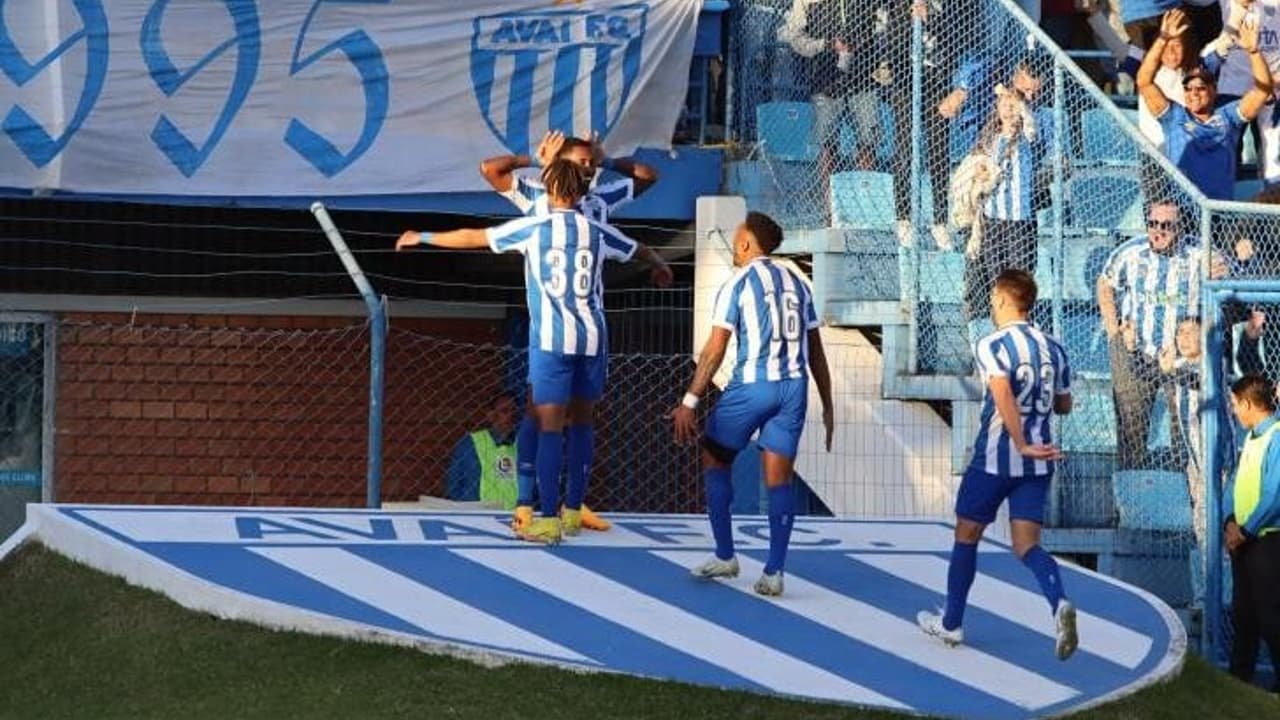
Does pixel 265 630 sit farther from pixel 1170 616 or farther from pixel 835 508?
pixel 835 508

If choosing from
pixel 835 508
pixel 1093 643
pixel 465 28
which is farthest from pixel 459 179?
pixel 1093 643

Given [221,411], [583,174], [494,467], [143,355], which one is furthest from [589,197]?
[143,355]

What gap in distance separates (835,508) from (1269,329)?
2.67m

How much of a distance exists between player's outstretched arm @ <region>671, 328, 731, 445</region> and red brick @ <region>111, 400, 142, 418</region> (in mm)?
6596

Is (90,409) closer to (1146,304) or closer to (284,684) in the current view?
(1146,304)

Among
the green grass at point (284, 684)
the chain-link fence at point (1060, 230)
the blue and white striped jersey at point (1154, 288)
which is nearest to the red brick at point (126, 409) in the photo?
the chain-link fence at point (1060, 230)

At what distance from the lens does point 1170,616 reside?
11.6 m

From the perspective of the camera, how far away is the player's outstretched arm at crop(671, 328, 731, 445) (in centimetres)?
1080

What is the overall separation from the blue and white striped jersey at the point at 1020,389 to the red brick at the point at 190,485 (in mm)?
7559

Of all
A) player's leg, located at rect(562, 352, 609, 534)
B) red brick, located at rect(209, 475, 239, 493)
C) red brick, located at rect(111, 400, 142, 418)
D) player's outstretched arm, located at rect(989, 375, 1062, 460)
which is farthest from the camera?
red brick, located at rect(209, 475, 239, 493)

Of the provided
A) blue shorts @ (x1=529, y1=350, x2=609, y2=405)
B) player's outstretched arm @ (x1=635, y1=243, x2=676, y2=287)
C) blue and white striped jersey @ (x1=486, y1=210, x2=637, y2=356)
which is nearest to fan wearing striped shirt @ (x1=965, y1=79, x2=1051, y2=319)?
player's outstretched arm @ (x1=635, y1=243, x2=676, y2=287)

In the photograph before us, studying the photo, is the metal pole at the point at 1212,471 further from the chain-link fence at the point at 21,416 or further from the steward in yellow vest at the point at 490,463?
the chain-link fence at the point at 21,416

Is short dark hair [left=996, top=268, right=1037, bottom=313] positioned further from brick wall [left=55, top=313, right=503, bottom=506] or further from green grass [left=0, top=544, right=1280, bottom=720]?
brick wall [left=55, top=313, right=503, bottom=506]

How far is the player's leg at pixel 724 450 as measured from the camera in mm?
11125
